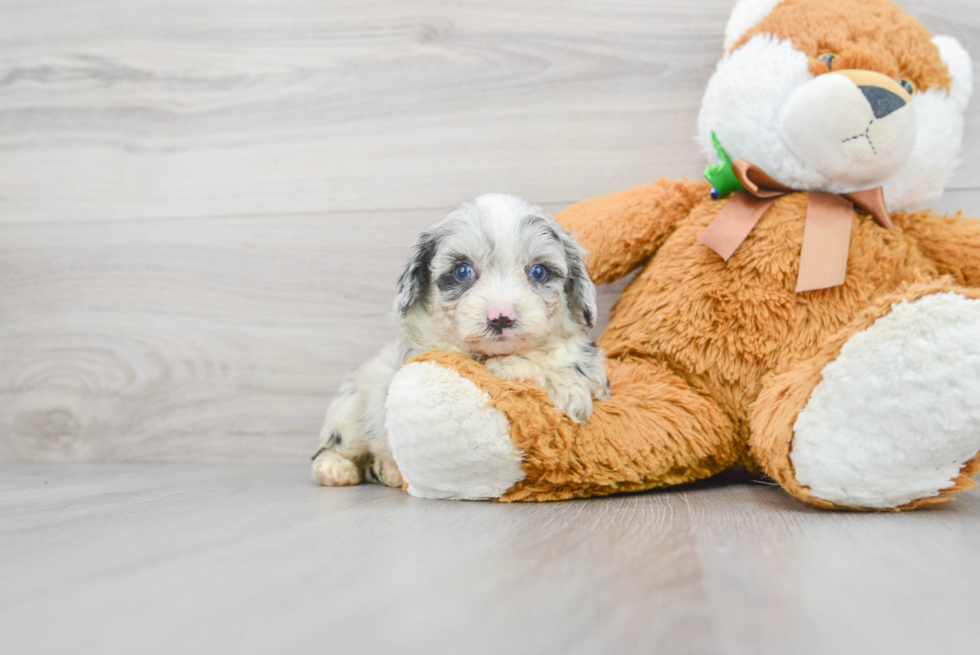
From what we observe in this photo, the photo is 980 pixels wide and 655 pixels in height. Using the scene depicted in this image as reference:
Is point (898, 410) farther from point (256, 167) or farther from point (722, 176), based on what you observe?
point (256, 167)

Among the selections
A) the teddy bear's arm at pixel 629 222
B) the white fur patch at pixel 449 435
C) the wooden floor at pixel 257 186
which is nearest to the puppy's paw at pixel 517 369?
the white fur patch at pixel 449 435

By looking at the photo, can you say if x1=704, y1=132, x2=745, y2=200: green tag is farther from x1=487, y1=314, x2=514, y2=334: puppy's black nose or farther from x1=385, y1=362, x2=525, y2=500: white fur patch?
x1=385, y1=362, x2=525, y2=500: white fur patch

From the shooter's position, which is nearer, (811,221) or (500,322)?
(500,322)

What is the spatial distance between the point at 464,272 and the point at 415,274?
5.4 inches

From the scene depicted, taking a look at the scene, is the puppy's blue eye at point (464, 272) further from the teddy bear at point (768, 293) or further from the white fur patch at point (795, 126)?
the white fur patch at point (795, 126)

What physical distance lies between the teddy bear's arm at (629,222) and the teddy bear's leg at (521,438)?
0.33m

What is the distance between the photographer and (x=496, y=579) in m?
0.78

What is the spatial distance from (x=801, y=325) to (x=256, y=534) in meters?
1.07

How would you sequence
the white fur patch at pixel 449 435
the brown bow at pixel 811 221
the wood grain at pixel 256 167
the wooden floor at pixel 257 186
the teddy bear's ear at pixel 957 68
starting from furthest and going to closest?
1. the wood grain at pixel 256 167
2. the wooden floor at pixel 257 186
3. the teddy bear's ear at pixel 957 68
4. the brown bow at pixel 811 221
5. the white fur patch at pixel 449 435

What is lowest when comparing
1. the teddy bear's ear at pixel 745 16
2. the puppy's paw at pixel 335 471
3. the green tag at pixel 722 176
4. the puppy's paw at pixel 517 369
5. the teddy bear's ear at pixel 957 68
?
the puppy's paw at pixel 335 471

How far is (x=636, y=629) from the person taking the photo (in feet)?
2.07

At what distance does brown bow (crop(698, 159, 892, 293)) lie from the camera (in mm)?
1409

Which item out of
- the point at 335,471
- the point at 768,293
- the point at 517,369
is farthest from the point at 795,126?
the point at 335,471

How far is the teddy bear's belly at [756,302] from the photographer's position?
1.42 meters
